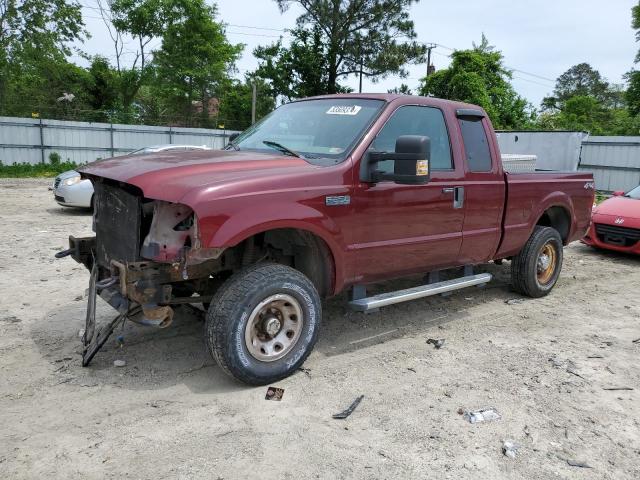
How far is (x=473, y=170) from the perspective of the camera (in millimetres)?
4977

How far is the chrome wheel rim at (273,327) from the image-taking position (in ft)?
11.9

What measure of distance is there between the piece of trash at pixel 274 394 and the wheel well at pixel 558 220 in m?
4.20

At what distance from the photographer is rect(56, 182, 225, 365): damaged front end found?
345 cm

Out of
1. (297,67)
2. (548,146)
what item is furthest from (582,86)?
(548,146)

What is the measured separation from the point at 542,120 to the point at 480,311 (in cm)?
3378

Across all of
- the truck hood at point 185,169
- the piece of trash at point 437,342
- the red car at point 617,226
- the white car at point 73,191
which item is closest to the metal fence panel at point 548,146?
the red car at point 617,226

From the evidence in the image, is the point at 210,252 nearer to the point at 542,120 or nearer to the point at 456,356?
the point at 456,356

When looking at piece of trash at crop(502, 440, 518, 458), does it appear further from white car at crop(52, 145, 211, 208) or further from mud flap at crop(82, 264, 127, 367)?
white car at crop(52, 145, 211, 208)

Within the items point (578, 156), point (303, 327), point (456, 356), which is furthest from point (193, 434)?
point (578, 156)

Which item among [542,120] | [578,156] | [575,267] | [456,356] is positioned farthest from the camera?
[542,120]

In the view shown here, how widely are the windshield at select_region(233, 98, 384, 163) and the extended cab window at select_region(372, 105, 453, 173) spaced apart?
0.58 ft

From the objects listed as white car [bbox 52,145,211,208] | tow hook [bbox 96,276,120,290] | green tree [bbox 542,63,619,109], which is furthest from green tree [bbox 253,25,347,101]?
green tree [bbox 542,63,619,109]

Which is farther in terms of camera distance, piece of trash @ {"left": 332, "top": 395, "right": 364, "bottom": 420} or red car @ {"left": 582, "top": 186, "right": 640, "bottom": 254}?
red car @ {"left": 582, "top": 186, "right": 640, "bottom": 254}

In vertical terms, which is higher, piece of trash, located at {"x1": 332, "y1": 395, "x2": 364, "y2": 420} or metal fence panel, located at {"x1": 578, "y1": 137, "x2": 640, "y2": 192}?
metal fence panel, located at {"x1": 578, "y1": 137, "x2": 640, "y2": 192}
